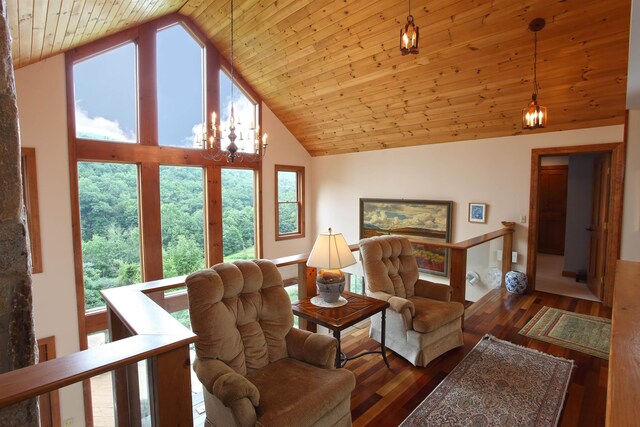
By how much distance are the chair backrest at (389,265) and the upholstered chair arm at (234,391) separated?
1761 millimetres

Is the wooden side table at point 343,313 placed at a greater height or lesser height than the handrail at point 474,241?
lesser

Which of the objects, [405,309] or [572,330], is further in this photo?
[572,330]

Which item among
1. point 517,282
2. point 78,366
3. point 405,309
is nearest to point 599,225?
point 517,282

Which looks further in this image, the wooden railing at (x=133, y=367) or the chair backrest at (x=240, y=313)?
the chair backrest at (x=240, y=313)

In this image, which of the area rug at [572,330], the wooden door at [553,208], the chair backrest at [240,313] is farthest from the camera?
the wooden door at [553,208]

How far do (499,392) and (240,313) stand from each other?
6.58 feet

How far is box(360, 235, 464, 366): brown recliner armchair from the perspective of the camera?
294 centimetres

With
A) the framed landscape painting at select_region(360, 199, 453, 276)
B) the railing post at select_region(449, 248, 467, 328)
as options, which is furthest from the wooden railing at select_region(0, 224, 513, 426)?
the framed landscape painting at select_region(360, 199, 453, 276)

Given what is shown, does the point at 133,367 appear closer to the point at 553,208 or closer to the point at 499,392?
the point at 499,392

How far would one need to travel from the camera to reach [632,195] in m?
3.98

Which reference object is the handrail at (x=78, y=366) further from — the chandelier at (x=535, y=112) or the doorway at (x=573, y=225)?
the doorway at (x=573, y=225)

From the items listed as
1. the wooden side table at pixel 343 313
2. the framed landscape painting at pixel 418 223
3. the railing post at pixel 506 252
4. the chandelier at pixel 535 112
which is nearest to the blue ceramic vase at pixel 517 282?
the railing post at pixel 506 252

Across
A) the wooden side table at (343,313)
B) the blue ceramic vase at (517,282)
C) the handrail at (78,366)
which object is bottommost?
the blue ceramic vase at (517,282)

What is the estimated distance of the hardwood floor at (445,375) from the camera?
7.75 feet
